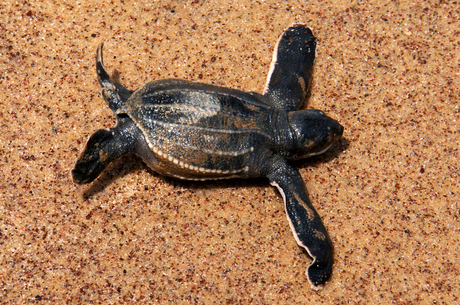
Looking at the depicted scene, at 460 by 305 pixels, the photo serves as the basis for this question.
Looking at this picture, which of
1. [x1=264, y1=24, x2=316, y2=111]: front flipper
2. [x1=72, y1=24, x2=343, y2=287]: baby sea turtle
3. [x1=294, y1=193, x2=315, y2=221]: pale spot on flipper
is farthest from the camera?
[x1=264, y1=24, x2=316, y2=111]: front flipper

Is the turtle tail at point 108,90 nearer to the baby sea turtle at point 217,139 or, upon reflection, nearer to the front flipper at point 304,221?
the baby sea turtle at point 217,139

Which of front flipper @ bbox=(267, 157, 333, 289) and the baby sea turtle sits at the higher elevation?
the baby sea turtle

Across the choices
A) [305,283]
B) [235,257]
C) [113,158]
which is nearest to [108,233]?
[113,158]

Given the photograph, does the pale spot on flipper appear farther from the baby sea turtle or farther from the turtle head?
the turtle head

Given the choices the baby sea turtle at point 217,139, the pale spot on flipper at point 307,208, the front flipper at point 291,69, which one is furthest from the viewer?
the front flipper at point 291,69

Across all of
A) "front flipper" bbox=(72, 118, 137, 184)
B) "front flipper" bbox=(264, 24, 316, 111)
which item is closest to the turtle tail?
"front flipper" bbox=(72, 118, 137, 184)

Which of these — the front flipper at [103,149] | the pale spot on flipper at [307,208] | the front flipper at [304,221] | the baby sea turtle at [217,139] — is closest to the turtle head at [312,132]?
the baby sea turtle at [217,139]

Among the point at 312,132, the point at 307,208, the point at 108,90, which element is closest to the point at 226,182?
the point at 307,208

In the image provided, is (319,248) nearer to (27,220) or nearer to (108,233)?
(108,233)
